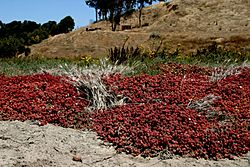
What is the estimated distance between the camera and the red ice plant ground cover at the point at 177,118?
16.3ft

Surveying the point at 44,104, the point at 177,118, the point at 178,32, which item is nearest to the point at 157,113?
the point at 177,118

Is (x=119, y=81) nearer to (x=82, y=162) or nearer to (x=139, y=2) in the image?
(x=82, y=162)

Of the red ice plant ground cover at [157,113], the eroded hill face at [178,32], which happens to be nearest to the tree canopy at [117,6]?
the eroded hill face at [178,32]

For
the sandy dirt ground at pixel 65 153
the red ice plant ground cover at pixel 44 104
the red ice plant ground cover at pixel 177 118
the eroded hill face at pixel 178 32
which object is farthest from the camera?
the eroded hill face at pixel 178 32

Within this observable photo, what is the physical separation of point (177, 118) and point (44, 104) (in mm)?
2237

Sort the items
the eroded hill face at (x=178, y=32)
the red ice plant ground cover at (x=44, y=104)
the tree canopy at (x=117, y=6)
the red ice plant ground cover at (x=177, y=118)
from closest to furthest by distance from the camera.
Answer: the red ice plant ground cover at (x=177, y=118) < the red ice plant ground cover at (x=44, y=104) < the eroded hill face at (x=178, y=32) < the tree canopy at (x=117, y=6)

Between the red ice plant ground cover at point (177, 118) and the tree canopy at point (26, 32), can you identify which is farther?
the tree canopy at point (26, 32)

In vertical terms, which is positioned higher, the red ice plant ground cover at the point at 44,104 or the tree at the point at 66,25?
the tree at the point at 66,25

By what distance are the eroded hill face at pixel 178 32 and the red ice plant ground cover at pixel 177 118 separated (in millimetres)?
22303

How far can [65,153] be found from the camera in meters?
4.69

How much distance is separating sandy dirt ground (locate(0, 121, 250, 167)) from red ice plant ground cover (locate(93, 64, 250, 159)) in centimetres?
16

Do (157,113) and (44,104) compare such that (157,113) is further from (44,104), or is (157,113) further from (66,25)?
(66,25)

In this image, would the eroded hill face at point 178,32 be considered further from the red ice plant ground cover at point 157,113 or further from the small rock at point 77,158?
the small rock at point 77,158

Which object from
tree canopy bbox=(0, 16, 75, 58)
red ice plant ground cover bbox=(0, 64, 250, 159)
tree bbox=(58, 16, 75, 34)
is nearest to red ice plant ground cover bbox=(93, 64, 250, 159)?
red ice plant ground cover bbox=(0, 64, 250, 159)
